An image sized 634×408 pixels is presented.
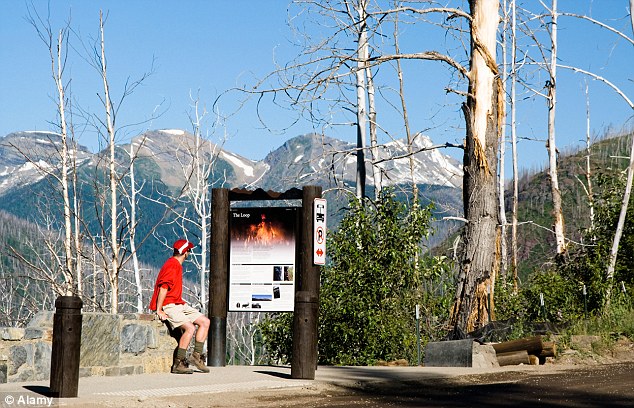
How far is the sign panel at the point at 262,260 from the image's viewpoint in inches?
587

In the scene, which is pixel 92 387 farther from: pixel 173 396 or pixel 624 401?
pixel 624 401

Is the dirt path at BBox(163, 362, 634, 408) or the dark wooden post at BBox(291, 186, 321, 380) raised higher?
the dark wooden post at BBox(291, 186, 321, 380)

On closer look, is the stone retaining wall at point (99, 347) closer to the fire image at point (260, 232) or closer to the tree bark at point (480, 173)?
the fire image at point (260, 232)

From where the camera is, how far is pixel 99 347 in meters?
12.7

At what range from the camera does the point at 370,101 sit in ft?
104

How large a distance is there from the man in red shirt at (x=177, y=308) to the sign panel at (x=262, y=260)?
187 centimetres

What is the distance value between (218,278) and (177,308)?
201 centimetres

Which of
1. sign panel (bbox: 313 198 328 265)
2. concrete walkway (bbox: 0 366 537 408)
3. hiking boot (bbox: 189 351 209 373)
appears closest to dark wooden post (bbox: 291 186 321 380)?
concrete walkway (bbox: 0 366 537 408)


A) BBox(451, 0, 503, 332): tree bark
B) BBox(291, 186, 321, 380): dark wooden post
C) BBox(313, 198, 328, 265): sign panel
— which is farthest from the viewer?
BBox(451, 0, 503, 332): tree bark

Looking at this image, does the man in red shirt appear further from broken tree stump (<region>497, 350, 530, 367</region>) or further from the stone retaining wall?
broken tree stump (<region>497, 350, 530, 367</region>)

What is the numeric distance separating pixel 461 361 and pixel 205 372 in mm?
4065

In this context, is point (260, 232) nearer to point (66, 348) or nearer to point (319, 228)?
point (319, 228)

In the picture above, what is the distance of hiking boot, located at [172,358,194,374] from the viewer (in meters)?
12.9

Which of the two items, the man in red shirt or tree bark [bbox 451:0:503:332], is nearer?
the man in red shirt
